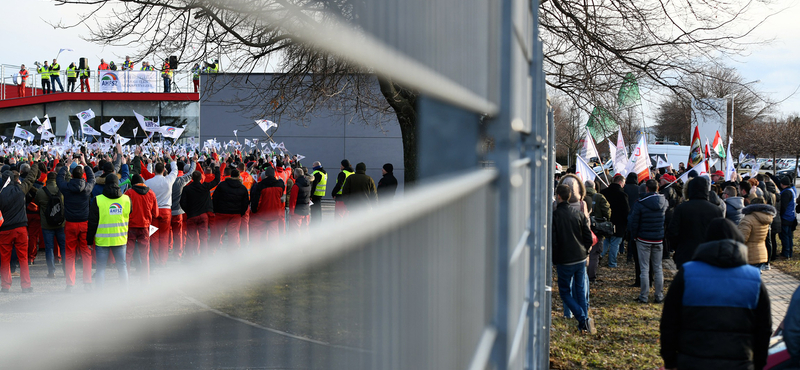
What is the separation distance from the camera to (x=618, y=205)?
11.4 metres

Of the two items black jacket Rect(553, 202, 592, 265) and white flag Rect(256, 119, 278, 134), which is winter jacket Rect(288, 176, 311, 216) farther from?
black jacket Rect(553, 202, 592, 265)

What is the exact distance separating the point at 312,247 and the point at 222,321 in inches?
3.0

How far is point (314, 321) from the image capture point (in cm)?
42

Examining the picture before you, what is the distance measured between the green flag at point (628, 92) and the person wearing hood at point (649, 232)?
1.85 m

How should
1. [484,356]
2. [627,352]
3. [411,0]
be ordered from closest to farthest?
[411,0]
[484,356]
[627,352]

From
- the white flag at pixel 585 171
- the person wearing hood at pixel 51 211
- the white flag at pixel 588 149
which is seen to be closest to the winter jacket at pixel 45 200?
the person wearing hood at pixel 51 211

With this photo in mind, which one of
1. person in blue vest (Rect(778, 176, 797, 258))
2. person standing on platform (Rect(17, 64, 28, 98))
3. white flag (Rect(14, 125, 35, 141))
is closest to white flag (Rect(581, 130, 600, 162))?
person in blue vest (Rect(778, 176, 797, 258))

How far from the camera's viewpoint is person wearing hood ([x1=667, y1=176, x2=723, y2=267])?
7434mm

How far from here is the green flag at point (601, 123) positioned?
10250mm

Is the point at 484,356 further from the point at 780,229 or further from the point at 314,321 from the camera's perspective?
the point at 780,229

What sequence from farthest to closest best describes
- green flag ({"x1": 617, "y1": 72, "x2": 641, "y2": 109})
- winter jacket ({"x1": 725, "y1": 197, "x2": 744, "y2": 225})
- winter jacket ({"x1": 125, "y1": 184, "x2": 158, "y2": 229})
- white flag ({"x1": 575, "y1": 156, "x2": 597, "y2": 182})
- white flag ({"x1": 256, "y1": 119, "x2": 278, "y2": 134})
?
white flag ({"x1": 575, "y1": 156, "x2": 597, "y2": 182})
green flag ({"x1": 617, "y1": 72, "x2": 641, "y2": 109})
winter jacket ({"x1": 725, "y1": 197, "x2": 744, "y2": 225})
white flag ({"x1": 256, "y1": 119, "x2": 278, "y2": 134})
winter jacket ({"x1": 125, "y1": 184, "x2": 158, "y2": 229})

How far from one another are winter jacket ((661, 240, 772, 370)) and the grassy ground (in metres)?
2.48

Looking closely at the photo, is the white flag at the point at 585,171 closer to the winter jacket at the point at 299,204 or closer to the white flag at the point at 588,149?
the white flag at the point at 588,149

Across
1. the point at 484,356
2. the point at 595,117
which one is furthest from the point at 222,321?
the point at 595,117
